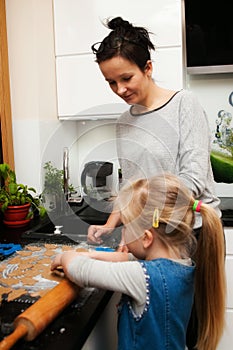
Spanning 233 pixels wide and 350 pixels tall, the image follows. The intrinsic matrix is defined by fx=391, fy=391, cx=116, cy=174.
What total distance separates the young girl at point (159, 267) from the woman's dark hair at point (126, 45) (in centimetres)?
37

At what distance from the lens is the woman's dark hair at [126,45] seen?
43.2 inches

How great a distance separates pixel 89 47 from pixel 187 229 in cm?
129

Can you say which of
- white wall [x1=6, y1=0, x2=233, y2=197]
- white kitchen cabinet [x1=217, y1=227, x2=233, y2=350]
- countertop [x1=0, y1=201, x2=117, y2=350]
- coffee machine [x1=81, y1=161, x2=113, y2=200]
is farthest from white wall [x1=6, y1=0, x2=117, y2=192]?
countertop [x1=0, y1=201, x2=117, y2=350]

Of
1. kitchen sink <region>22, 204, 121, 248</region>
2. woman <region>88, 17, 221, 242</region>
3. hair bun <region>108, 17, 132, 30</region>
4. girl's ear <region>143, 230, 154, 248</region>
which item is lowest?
kitchen sink <region>22, 204, 121, 248</region>

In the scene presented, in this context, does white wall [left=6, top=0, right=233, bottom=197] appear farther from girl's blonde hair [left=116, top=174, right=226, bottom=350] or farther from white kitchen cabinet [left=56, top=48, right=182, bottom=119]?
girl's blonde hair [left=116, top=174, right=226, bottom=350]

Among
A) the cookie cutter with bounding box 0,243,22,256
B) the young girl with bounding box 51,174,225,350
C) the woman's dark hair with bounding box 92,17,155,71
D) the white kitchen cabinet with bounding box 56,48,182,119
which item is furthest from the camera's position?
the white kitchen cabinet with bounding box 56,48,182,119

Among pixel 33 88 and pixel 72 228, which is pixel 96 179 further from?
pixel 33 88

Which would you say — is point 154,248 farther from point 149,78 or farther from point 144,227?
point 149,78

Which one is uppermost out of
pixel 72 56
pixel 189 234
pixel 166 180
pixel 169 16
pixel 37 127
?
pixel 169 16

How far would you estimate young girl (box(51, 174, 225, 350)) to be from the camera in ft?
2.77

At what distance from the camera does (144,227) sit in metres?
0.92

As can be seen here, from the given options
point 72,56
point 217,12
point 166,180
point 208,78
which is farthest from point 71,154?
point 166,180

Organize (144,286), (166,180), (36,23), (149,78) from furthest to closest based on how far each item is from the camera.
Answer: (36,23), (149,78), (166,180), (144,286)

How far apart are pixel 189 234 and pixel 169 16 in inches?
48.7
